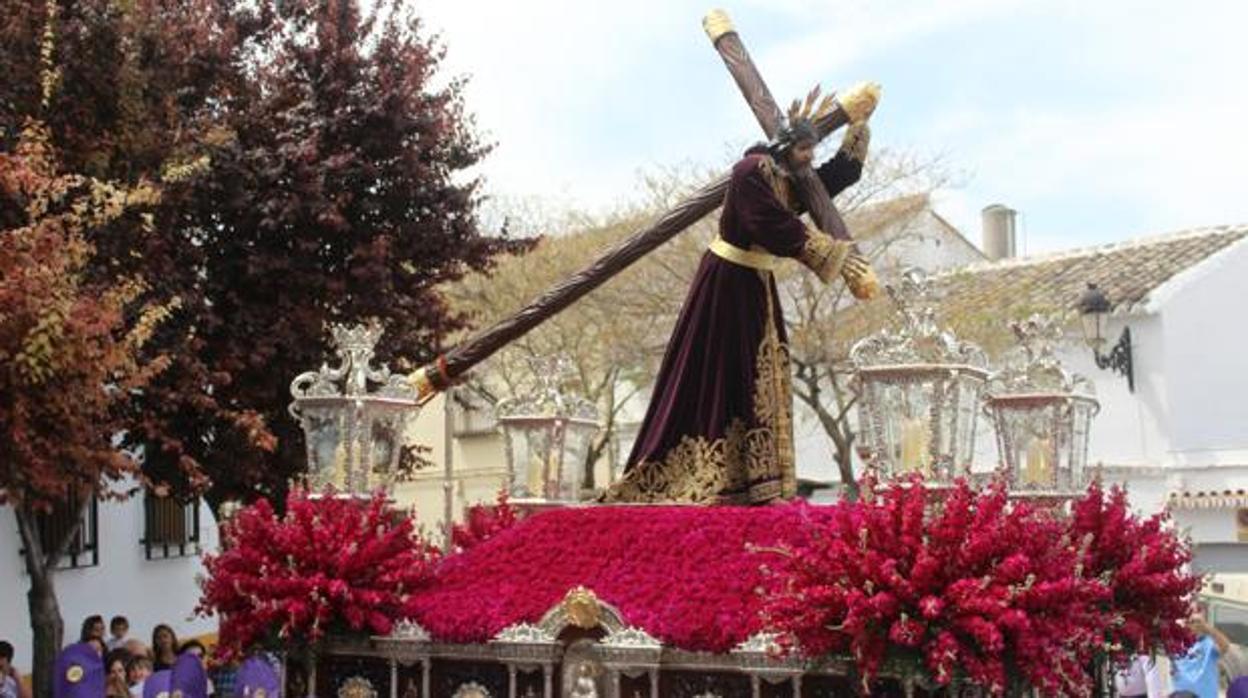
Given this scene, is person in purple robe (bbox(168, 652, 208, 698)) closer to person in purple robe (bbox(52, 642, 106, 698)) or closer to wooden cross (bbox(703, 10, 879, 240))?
person in purple robe (bbox(52, 642, 106, 698))

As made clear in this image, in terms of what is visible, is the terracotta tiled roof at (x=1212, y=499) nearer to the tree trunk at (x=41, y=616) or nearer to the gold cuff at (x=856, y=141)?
the gold cuff at (x=856, y=141)

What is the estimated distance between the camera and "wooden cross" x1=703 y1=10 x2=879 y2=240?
364 inches

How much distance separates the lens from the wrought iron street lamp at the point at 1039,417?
878cm

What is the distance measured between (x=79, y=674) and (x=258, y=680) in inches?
84.0

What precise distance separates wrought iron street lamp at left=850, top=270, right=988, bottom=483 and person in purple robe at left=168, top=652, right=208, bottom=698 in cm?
505

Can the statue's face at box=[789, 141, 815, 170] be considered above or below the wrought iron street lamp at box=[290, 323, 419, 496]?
above

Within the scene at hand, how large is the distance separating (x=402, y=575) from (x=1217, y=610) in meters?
8.08

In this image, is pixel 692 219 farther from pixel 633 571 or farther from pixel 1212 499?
pixel 1212 499

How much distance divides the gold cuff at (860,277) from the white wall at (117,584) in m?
10.2

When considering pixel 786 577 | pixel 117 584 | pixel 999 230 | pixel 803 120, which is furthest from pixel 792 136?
pixel 999 230

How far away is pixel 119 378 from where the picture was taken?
12062 millimetres

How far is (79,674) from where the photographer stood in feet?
39.0

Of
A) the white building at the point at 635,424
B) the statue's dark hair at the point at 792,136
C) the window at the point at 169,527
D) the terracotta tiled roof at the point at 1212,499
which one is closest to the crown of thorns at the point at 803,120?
the statue's dark hair at the point at 792,136

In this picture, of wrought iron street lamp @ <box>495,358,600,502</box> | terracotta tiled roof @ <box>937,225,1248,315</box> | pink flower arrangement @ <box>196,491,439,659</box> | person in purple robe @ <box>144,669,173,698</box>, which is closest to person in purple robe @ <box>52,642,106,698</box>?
person in purple robe @ <box>144,669,173,698</box>
